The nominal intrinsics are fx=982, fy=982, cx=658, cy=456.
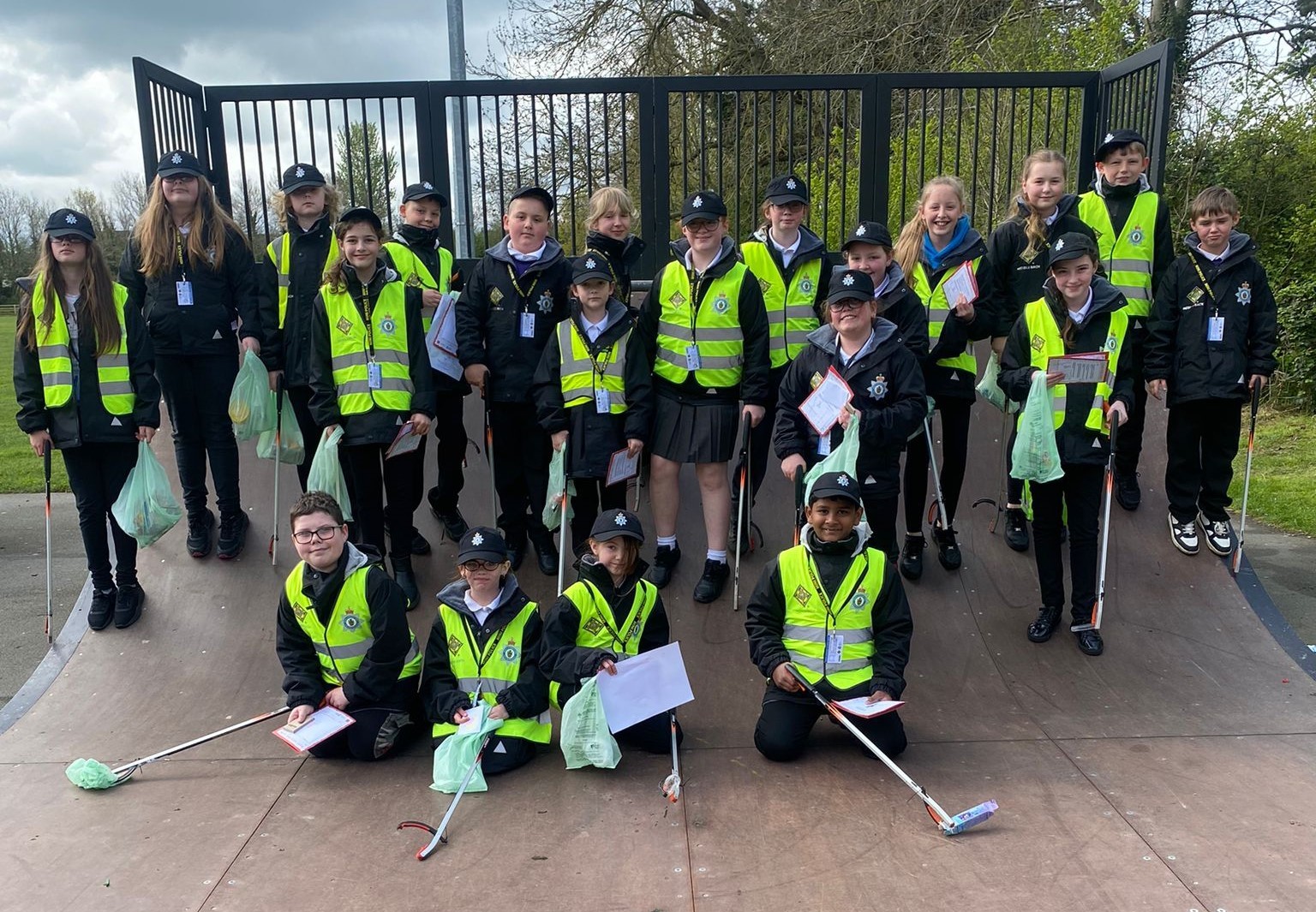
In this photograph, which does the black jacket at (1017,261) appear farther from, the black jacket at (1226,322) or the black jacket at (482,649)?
the black jacket at (482,649)

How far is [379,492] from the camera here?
5328 mm

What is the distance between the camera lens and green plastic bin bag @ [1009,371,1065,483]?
16.2ft

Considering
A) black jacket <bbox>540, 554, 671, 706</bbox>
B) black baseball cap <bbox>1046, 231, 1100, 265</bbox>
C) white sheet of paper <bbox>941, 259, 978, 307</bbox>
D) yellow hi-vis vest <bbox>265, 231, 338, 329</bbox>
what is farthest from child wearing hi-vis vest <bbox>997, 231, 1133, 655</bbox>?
yellow hi-vis vest <bbox>265, 231, 338, 329</bbox>

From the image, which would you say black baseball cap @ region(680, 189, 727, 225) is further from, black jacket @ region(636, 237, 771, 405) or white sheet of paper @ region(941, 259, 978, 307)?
white sheet of paper @ region(941, 259, 978, 307)

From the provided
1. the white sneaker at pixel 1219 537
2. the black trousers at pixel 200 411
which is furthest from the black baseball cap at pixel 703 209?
the white sneaker at pixel 1219 537

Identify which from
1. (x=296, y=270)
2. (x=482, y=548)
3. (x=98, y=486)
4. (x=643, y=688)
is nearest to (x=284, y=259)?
(x=296, y=270)

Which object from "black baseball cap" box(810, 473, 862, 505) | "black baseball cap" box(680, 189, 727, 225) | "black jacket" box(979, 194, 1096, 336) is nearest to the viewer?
"black baseball cap" box(810, 473, 862, 505)

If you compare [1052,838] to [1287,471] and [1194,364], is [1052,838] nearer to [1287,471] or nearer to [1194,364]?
[1194,364]

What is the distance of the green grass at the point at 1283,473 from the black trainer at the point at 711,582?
→ 6094 mm

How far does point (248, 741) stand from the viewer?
14.6ft

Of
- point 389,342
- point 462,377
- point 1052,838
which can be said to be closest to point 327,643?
point 389,342

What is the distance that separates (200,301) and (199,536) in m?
1.47

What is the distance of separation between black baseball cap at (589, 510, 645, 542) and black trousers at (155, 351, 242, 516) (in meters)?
2.80

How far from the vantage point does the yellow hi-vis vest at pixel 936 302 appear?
558 centimetres
